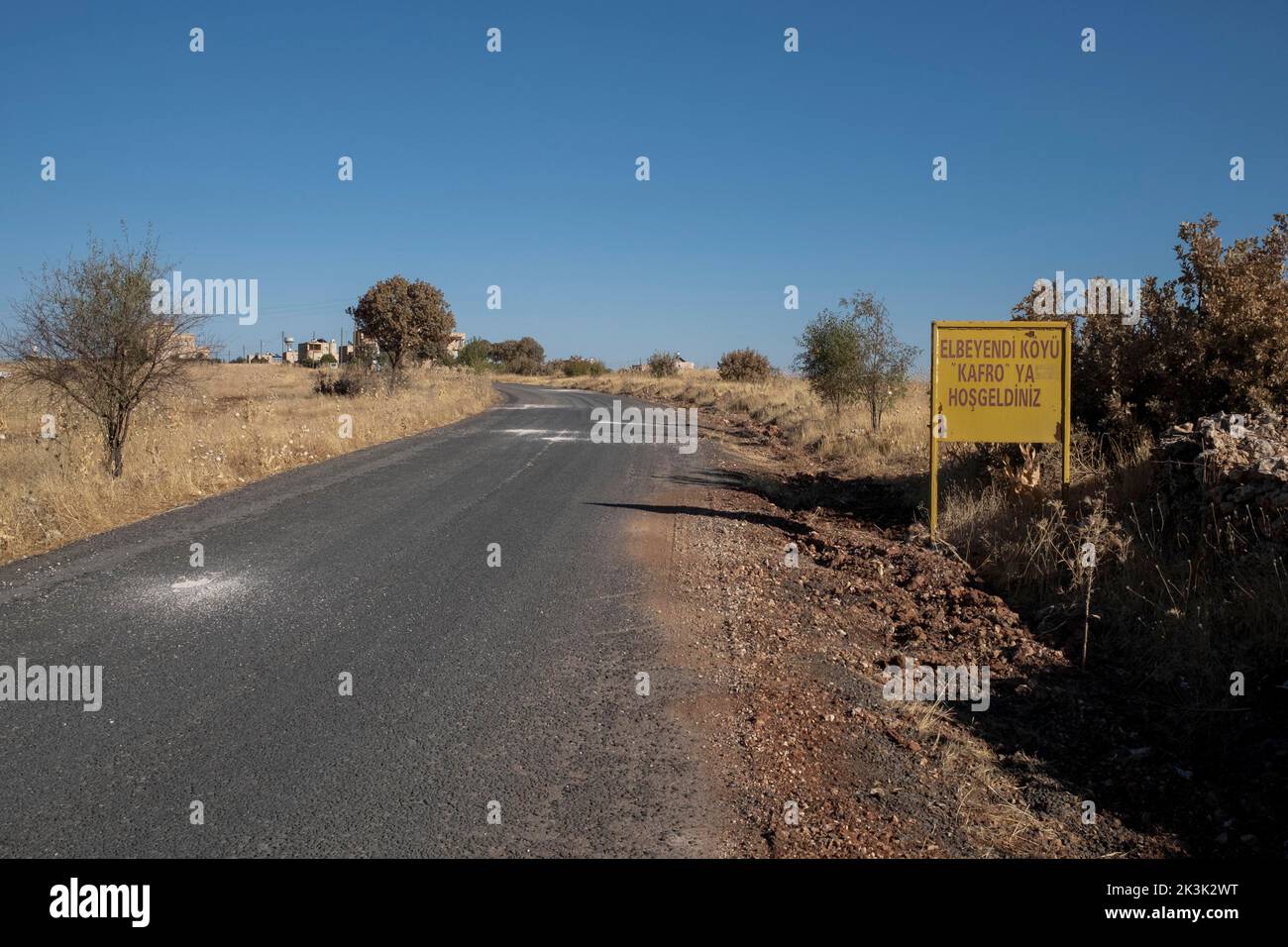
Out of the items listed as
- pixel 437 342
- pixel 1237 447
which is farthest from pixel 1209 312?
pixel 437 342

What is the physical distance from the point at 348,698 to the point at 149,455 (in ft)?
36.1

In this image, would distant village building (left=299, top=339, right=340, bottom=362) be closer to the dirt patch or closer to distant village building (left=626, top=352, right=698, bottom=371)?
distant village building (left=626, top=352, right=698, bottom=371)

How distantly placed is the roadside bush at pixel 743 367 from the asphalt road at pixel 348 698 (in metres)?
47.9

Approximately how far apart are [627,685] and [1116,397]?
25.9 feet

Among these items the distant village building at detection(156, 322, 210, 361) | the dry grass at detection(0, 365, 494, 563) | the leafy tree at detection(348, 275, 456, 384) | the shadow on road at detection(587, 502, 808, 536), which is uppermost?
the leafy tree at detection(348, 275, 456, 384)

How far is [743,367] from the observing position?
58406 mm

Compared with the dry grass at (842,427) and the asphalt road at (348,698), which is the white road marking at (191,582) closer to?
the asphalt road at (348,698)

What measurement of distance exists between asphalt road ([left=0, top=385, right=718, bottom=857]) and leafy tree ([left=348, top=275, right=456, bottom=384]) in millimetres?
32543

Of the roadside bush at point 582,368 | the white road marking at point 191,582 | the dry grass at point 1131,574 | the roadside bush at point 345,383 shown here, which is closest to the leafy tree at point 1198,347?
the dry grass at point 1131,574

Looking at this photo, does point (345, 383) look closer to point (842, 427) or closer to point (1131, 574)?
point (842, 427)

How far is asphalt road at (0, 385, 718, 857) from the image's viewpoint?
3.64m

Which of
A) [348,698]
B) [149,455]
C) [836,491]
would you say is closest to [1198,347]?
[836,491]

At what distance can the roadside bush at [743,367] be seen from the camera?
5725cm

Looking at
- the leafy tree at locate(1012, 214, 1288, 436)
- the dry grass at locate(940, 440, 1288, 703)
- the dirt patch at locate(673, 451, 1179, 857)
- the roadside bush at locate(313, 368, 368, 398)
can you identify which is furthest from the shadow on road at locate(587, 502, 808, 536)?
the roadside bush at locate(313, 368, 368, 398)
